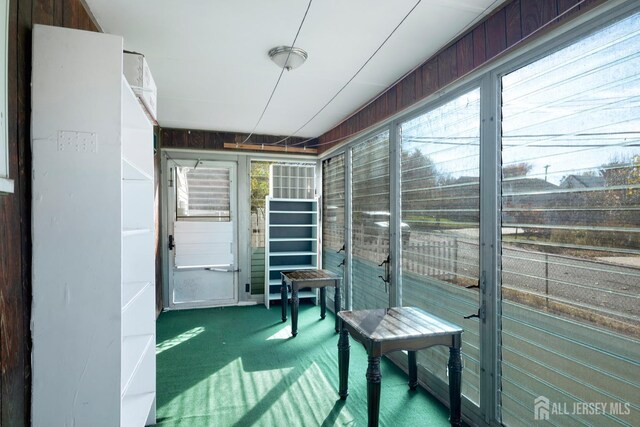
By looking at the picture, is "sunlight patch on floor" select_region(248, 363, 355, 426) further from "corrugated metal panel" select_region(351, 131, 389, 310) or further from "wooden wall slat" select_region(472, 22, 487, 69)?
"wooden wall slat" select_region(472, 22, 487, 69)

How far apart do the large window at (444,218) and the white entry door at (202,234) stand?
3001mm

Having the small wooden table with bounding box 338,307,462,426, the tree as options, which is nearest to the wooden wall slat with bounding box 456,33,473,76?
the tree

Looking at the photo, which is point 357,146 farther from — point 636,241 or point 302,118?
point 636,241

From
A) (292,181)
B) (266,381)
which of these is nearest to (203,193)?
(292,181)

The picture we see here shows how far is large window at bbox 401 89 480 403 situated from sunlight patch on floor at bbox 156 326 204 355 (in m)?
2.41

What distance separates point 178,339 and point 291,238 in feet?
6.98

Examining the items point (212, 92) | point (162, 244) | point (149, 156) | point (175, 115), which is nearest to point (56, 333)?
point (149, 156)

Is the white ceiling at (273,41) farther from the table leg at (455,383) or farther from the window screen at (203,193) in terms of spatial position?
the table leg at (455,383)

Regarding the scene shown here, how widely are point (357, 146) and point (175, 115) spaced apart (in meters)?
2.23

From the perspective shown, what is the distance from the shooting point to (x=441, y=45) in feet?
7.98

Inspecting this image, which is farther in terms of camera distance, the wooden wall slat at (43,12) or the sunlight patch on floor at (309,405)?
the sunlight patch on floor at (309,405)

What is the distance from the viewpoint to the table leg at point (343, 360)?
251 cm

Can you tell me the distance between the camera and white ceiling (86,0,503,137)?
200 centimetres

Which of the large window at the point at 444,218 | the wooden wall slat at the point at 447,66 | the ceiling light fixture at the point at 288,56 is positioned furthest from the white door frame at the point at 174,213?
the wooden wall slat at the point at 447,66
